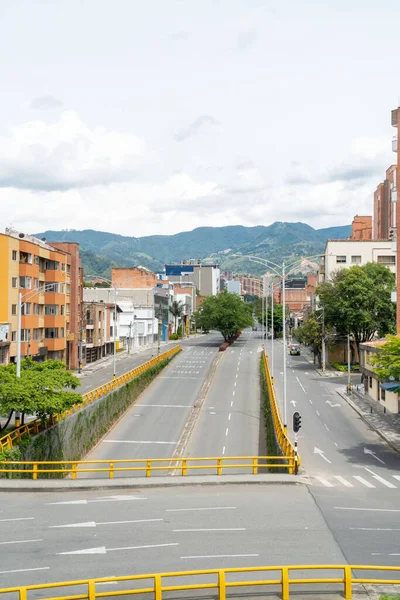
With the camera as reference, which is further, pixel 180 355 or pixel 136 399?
pixel 180 355

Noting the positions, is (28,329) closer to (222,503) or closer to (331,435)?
(331,435)

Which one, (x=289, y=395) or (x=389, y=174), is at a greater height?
(x=389, y=174)

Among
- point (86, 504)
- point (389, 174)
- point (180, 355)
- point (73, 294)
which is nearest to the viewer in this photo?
point (86, 504)

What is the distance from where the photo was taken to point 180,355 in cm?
10950

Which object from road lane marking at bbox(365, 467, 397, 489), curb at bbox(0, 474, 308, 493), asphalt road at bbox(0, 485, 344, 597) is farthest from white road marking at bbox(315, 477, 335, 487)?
asphalt road at bbox(0, 485, 344, 597)

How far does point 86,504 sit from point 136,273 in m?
115

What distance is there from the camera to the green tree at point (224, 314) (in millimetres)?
128125

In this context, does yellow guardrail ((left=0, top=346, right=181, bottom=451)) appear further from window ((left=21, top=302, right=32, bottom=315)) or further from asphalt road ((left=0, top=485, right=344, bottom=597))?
window ((left=21, top=302, right=32, bottom=315))

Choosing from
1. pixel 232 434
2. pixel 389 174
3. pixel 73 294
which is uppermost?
pixel 389 174

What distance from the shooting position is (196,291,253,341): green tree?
12812 cm

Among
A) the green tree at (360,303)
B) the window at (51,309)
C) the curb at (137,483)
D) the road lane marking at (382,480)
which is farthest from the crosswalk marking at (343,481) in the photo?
the green tree at (360,303)

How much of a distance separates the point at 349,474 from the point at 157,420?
2762 centimetres

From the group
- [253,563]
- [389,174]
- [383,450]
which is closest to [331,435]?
[383,450]

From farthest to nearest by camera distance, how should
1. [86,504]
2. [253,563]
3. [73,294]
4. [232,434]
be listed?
1. [73,294]
2. [232,434]
3. [86,504]
4. [253,563]
